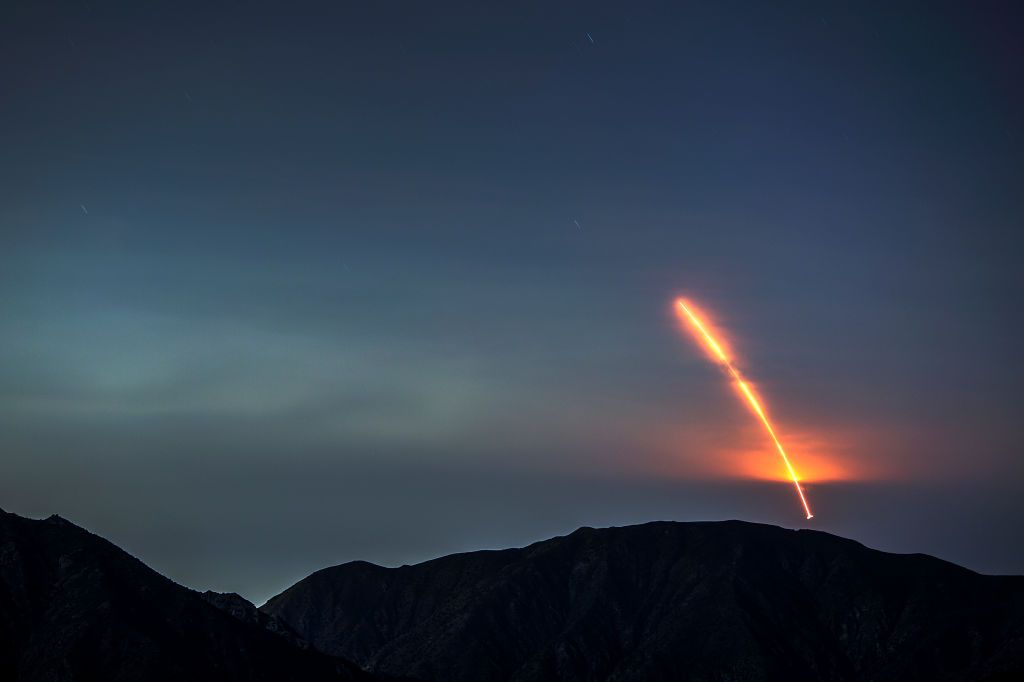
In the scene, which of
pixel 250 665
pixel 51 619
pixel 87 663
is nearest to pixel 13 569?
pixel 51 619

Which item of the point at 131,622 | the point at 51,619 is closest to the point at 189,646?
the point at 131,622

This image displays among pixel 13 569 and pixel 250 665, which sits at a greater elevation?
pixel 13 569

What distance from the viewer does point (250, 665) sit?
19562cm

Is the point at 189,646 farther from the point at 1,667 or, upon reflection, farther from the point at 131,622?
the point at 1,667

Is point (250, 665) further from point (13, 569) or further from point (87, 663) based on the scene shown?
point (13, 569)

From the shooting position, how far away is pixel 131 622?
190875 mm

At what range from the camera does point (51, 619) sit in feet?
625


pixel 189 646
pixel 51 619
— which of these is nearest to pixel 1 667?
pixel 51 619

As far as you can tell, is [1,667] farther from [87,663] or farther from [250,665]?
[250,665]

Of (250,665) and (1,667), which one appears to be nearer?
(1,667)

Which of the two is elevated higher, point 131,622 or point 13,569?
point 13,569

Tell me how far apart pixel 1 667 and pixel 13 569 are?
67.2 feet

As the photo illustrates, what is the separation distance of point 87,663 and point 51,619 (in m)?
13.5

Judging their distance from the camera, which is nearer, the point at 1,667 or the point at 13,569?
the point at 1,667
